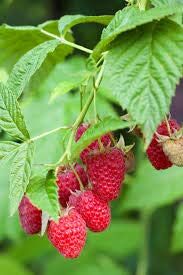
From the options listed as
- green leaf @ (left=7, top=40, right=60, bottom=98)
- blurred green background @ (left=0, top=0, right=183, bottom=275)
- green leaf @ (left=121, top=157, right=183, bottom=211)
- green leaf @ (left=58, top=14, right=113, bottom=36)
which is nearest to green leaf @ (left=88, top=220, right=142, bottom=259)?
blurred green background @ (left=0, top=0, right=183, bottom=275)

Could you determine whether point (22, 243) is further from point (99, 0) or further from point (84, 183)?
point (84, 183)

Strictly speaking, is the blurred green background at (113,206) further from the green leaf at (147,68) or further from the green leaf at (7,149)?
the green leaf at (147,68)

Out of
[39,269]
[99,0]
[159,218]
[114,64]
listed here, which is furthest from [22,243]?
[114,64]

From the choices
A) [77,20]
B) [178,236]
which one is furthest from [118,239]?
[77,20]

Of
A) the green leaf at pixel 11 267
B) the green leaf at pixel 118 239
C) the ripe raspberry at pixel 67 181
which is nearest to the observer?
the ripe raspberry at pixel 67 181

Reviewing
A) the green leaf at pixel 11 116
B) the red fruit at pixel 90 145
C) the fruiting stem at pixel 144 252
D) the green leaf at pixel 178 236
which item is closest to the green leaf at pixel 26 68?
the green leaf at pixel 11 116

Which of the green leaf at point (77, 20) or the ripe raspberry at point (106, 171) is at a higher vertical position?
the green leaf at point (77, 20)
